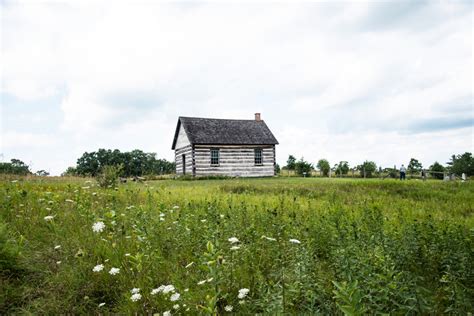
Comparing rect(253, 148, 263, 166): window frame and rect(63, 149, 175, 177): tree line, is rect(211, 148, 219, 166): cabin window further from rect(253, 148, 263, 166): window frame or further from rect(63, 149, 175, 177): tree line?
rect(63, 149, 175, 177): tree line

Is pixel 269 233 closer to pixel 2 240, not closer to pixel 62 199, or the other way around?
pixel 2 240

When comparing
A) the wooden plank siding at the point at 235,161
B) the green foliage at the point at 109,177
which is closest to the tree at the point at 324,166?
the wooden plank siding at the point at 235,161

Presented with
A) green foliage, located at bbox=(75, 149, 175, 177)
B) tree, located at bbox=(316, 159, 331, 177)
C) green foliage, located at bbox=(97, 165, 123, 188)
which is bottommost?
green foliage, located at bbox=(97, 165, 123, 188)

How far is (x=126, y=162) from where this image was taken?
60.7 meters

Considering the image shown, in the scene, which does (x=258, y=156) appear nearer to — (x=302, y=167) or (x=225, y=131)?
(x=225, y=131)

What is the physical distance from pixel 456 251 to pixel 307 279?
2.18 metres

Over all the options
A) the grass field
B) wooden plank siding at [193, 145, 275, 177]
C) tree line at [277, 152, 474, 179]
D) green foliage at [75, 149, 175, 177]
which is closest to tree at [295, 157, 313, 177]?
tree line at [277, 152, 474, 179]

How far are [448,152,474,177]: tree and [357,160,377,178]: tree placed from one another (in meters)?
11.9

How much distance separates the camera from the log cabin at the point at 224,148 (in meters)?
26.4

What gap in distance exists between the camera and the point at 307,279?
260 cm

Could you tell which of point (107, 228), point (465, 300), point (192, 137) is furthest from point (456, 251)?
point (192, 137)

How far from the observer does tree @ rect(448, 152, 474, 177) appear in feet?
127

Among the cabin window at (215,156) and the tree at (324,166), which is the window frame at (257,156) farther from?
the tree at (324,166)

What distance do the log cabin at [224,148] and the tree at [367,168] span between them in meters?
12.3
